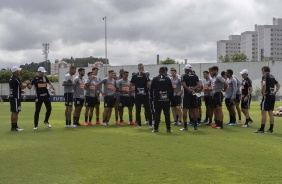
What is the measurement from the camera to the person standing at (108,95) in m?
14.8

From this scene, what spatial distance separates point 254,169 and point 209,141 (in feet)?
11.3

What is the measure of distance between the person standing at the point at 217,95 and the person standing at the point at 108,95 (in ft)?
12.7

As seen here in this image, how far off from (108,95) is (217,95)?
418cm

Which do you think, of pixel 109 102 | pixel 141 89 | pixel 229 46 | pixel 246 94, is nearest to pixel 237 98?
pixel 246 94

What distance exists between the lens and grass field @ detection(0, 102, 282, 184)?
239 inches

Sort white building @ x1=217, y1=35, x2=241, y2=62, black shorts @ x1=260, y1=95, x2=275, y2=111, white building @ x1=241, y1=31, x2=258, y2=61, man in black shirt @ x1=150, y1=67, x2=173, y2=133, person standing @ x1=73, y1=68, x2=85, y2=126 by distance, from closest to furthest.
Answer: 1. black shorts @ x1=260, y1=95, x2=275, y2=111
2. man in black shirt @ x1=150, y1=67, x2=173, y2=133
3. person standing @ x1=73, y1=68, x2=85, y2=126
4. white building @ x1=241, y1=31, x2=258, y2=61
5. white building @ x1=217, y1=35, x2=241, y2=62

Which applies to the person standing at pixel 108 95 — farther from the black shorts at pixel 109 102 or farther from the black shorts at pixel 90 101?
the black shorts at pixel 90 101

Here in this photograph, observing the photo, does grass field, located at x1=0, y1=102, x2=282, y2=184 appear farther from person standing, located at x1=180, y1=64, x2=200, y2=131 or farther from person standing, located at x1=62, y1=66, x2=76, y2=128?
person standing, located at x1=62, y1=66, x2=76, y2=128

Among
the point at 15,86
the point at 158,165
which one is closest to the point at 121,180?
the point at 158,165

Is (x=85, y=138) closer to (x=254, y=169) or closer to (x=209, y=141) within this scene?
(x=209, y=141)

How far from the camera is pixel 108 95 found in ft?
48.9

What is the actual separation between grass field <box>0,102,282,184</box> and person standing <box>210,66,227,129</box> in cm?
Result: 195

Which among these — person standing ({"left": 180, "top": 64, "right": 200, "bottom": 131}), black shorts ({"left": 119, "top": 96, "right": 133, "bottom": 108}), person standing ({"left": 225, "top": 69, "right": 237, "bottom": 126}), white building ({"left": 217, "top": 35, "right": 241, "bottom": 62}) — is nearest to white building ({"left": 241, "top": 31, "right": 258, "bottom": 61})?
white building ({"left": 217, "top": 35, "right": 241, "bottom": 62})

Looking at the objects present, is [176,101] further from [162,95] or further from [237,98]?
[162,95]
